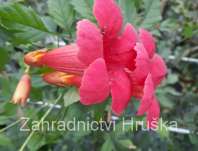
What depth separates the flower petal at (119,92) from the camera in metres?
0.96

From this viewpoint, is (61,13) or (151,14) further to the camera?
(151,14)

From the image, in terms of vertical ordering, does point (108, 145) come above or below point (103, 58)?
below

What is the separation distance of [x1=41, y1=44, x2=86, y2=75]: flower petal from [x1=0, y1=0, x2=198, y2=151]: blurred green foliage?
0.24 feet

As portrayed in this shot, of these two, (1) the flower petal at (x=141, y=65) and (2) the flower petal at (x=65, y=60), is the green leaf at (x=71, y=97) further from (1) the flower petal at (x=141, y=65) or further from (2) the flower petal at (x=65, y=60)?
(1) the flower petal at (x=141, y=65)

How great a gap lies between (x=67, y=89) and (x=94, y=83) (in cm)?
27

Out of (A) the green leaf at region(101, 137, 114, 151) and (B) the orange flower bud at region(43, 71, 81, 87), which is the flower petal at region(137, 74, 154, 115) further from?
(A) the green leaf at region(101, 137, 114, 151)

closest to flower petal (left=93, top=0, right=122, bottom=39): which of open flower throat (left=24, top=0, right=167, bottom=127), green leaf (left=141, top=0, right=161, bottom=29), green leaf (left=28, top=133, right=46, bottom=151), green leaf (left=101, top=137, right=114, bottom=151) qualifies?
open flower throat (left=24, top=0, right=167, bottom=127)

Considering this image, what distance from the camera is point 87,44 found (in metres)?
0.93

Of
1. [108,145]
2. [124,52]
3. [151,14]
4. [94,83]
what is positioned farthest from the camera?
[108,145]

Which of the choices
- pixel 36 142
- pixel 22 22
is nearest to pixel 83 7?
pixel 22 22

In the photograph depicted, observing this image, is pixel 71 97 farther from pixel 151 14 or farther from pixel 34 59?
pixel 151 14

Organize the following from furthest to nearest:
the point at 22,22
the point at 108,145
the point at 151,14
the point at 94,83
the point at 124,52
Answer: the point at 108,145 → the point at 151,14 → the point at 22,22 → the point at 124,52 → the point at 94,83

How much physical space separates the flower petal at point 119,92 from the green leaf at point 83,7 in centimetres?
25

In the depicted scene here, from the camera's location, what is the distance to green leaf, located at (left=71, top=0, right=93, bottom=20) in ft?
3.84
